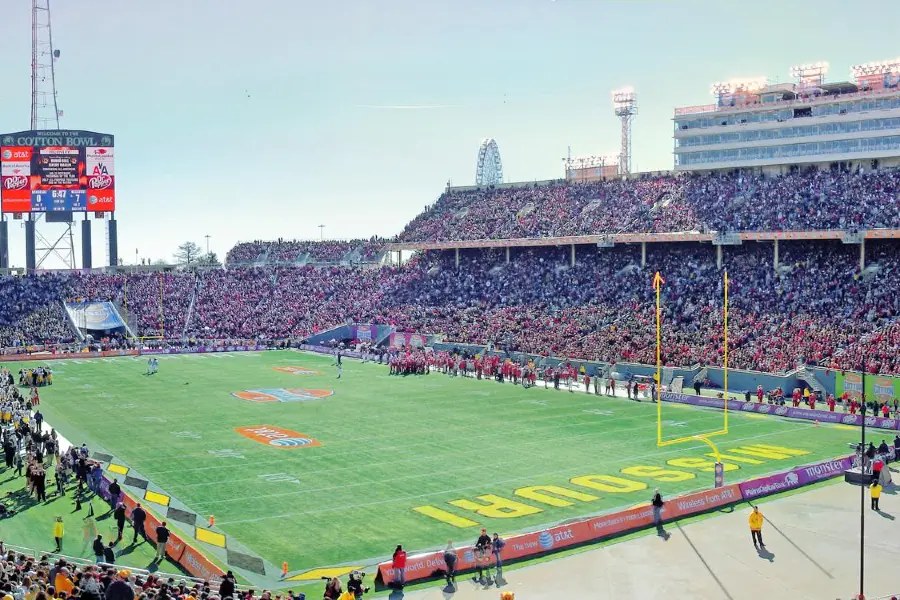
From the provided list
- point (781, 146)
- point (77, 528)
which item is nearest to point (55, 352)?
point (77, 528)

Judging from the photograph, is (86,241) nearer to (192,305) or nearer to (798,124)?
(192,305)

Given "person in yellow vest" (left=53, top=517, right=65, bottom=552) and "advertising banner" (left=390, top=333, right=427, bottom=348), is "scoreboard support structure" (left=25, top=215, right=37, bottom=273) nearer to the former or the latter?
"advertising banner" (left=390, top=333, right=427, bottom=348)

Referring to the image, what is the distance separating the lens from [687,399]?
3784 cm

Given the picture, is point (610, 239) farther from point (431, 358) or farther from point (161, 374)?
point (161, 374)

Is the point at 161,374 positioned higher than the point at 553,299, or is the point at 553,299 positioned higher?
the point at 553,299

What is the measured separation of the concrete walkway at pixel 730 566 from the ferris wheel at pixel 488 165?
71251 mm

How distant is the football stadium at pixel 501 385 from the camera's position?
18266mm

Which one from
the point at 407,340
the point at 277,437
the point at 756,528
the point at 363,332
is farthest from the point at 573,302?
the point at 756,528

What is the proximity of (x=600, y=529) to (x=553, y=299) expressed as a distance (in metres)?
37.0

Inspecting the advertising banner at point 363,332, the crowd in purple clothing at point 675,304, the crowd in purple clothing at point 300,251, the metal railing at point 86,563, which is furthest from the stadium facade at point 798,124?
the metal railing at point 86,563

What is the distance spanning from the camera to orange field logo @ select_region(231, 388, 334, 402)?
128ft

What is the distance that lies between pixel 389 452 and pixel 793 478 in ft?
39.4

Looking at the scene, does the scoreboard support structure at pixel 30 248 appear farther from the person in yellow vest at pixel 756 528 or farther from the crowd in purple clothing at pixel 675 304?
the person in yellow vest at pixel 756 528

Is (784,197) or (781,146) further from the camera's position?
(781,146)
